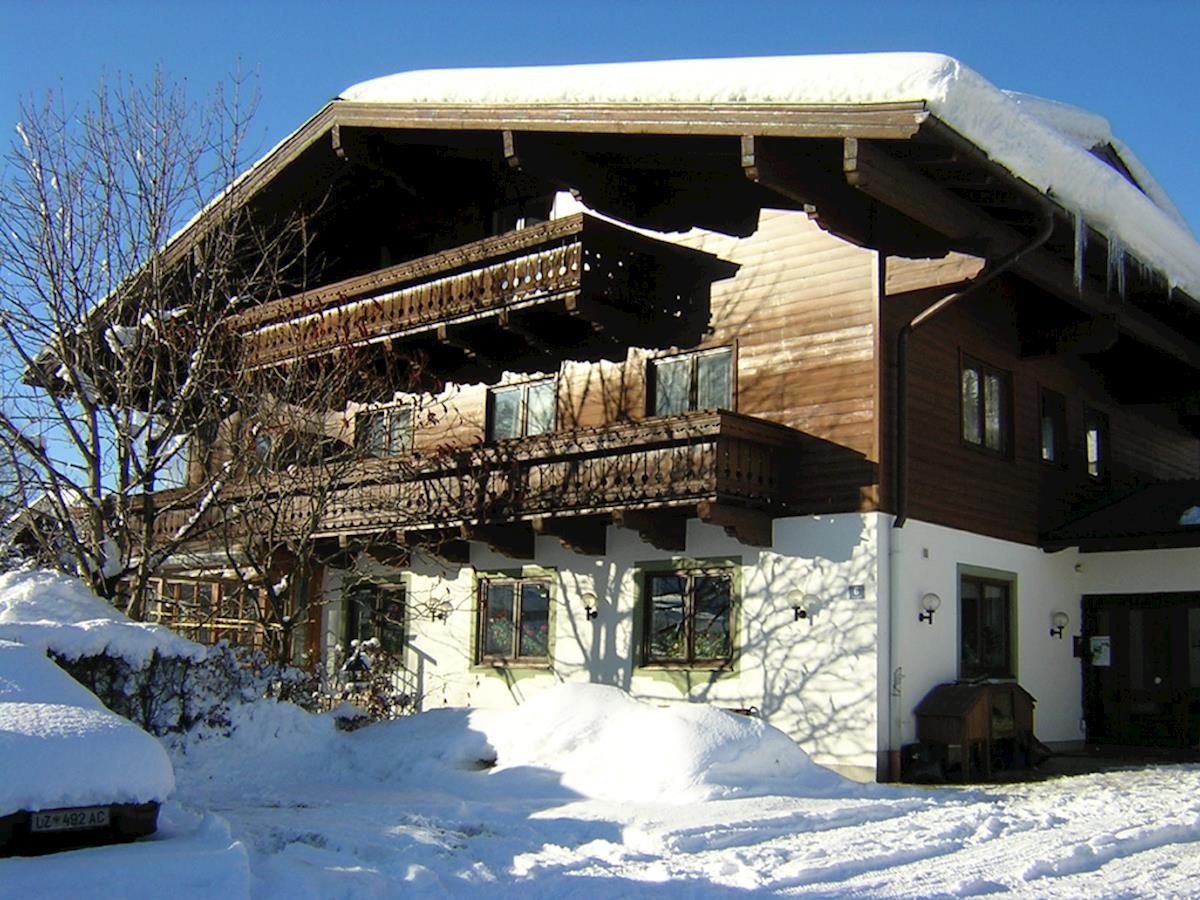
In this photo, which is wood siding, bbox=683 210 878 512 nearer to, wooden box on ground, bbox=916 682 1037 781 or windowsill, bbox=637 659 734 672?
windowsill, bbox=637 659 734 672

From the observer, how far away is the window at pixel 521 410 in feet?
61.0

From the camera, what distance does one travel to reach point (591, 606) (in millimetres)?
17344

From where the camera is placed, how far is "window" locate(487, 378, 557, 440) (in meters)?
18.6

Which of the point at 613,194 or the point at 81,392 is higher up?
the point at 613,194

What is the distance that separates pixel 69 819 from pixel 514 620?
1163 cm

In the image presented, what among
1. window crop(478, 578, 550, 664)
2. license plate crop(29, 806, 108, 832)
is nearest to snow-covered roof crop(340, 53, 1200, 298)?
window crop(478, 578, 550, 664)

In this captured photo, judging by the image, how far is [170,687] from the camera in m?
11.8

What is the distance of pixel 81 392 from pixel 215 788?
4.05m

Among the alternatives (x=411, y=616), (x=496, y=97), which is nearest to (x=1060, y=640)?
(x=411, y=616)

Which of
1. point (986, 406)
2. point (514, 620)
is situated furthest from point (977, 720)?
point (514, 620)

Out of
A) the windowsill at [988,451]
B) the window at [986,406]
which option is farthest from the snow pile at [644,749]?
the window at [986,406]

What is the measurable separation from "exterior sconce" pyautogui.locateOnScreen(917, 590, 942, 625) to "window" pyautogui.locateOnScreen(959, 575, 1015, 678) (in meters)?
0.88

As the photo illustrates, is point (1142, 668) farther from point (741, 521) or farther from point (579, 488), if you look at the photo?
point (579, 488)

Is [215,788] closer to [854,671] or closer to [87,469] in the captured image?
[87,469]
